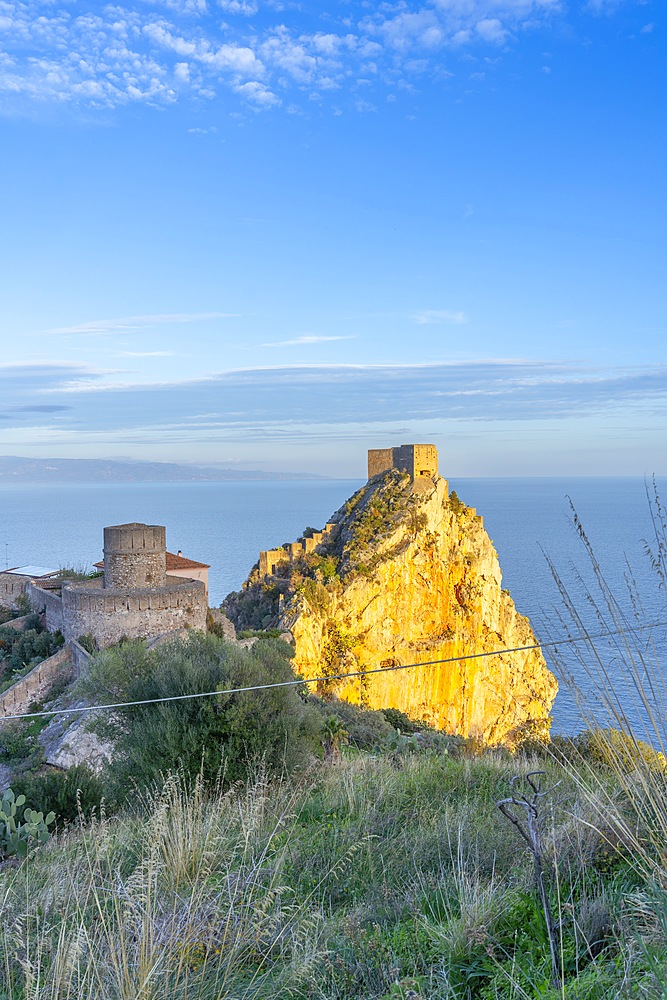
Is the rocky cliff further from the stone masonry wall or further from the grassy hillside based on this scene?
the grassy hillside

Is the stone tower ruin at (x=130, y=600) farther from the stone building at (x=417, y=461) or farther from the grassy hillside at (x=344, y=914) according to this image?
the stone building at (x=417, y=461)

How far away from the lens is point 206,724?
7797 millimetres

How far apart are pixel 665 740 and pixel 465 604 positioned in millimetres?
36991

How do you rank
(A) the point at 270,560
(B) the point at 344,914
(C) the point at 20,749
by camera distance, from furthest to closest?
(A) the point at 270,560, (C) the point at 20,749, (B) the point at 344,914

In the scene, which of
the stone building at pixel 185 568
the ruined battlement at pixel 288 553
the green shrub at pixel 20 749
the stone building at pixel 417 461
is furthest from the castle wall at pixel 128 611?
the stone building at pixel 417 461

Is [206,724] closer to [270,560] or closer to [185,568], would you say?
[185,568]

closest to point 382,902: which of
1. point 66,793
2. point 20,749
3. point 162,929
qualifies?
point 162,929

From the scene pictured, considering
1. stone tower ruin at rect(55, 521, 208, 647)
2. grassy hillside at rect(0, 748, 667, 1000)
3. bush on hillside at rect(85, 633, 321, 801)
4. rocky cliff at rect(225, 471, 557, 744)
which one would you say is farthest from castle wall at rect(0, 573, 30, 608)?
grassy hillside at rect(0, 748, 667, 1000)

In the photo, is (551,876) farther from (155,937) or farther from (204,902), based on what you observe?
(155,937)

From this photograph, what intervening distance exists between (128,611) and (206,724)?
10102 mm

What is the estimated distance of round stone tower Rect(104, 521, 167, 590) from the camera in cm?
1862

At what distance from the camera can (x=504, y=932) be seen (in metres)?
3.06

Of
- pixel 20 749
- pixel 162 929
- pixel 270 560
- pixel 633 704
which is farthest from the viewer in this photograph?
pixel 270 560

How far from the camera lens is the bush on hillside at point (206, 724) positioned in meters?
7.36
